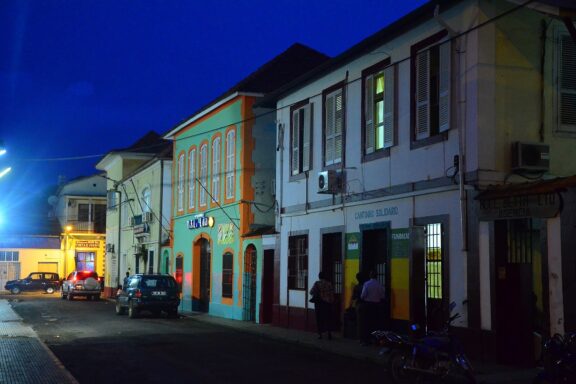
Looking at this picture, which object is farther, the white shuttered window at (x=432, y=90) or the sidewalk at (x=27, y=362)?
the white shuttered window at (x=432, y=90)

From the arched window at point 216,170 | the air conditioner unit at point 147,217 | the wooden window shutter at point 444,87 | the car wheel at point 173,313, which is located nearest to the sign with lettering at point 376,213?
the wooden window shutter at point 444,87

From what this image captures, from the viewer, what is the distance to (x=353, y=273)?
758 inches

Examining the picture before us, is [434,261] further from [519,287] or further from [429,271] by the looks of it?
[519,287]

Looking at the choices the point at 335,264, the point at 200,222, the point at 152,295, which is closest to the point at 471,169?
the point at 335,264

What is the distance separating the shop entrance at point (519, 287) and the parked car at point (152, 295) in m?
16.7

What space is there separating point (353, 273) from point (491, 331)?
596cm

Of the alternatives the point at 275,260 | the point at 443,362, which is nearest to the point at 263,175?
the point at 275,260

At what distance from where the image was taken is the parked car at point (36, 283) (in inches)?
2167

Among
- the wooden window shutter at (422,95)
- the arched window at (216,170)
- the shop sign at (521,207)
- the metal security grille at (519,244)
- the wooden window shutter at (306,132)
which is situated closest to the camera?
the shop sign at (521,207)

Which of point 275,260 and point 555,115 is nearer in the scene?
point 555,115

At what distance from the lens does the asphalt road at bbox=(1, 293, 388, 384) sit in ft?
41.7

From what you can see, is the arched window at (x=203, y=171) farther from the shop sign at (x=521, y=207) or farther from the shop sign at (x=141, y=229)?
the shop sign at (x=521, y=207)

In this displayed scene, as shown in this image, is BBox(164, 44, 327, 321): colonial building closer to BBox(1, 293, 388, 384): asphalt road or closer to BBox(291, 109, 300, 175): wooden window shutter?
BBox(1, 293, 388, 384): asphalt road

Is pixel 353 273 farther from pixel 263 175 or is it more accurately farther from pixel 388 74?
pixel 263 175
